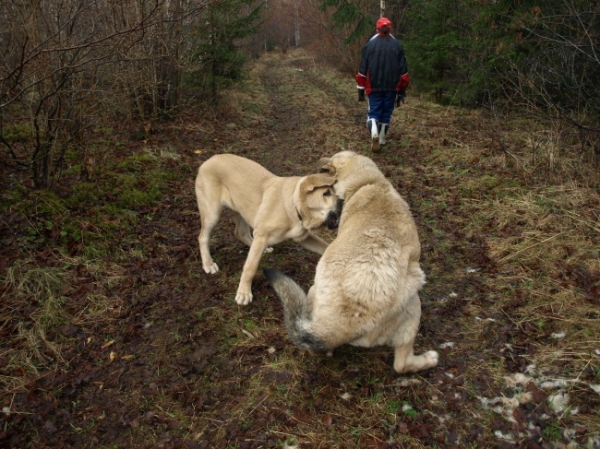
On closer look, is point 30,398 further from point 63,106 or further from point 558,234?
point 558,234

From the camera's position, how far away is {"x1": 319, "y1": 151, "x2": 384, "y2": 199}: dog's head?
13.8 feet

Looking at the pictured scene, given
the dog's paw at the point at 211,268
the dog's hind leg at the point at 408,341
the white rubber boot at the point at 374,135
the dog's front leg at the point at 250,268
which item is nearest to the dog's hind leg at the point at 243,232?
the dog's paw at the point at 211,268

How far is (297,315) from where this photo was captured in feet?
10.9

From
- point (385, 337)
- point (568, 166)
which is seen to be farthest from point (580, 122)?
point (385, 337)

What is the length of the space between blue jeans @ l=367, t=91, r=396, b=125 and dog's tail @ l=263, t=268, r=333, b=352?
6992mm

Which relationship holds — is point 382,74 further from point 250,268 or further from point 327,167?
point 250,268

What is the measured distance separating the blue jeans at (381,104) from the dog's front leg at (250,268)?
6.08 meters

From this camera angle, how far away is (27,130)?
23.4 ft

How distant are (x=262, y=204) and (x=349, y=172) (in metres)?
1.17

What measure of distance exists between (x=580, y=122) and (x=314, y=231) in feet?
20.9

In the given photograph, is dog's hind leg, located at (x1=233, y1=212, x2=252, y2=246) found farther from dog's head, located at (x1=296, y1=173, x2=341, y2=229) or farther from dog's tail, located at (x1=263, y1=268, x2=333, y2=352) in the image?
dog's tail, located at (x1=263, y1=268, x2=333, y2=352)

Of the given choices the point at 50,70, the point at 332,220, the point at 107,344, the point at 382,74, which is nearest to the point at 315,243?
the point at 332,220

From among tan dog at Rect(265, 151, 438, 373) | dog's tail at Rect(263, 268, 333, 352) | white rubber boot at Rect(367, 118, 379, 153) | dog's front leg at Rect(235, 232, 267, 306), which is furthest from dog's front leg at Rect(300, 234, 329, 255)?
white rubber boot at Rect(367, 118, 379, 153)

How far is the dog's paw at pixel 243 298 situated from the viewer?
15.3 ft
